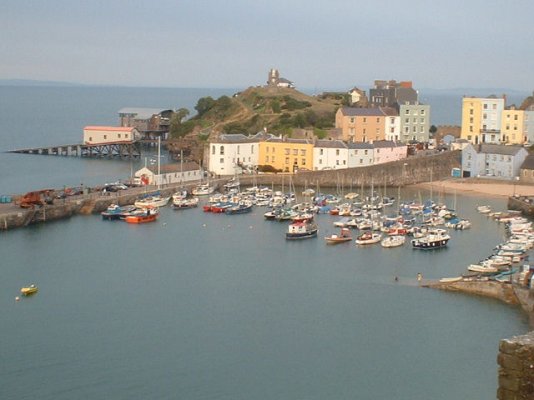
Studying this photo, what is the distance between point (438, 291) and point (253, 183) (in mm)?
13562

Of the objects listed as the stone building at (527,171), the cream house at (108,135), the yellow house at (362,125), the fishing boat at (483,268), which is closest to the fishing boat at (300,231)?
the fishing boat at (483,268)

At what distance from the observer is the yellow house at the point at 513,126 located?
31234mm

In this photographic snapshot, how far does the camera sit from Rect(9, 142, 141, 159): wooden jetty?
3744cm

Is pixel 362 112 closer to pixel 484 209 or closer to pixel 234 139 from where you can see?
pixel 234 139

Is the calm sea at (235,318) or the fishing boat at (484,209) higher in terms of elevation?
the fishing boat at (484,209)

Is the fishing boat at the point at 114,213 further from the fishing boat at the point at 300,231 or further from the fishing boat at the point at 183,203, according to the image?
the fishing boat at the point at 300,231

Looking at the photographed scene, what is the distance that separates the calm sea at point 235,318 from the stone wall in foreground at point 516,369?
22.9 ft

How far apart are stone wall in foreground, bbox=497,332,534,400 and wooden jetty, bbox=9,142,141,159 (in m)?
34.5

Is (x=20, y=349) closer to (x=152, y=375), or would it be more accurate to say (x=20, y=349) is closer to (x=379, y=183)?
(x=152, y=375)

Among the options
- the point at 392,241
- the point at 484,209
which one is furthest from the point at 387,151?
the point at 392,241

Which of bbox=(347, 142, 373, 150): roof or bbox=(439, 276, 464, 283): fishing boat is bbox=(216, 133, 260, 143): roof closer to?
bbox=(347, 142, 373, 150): roof

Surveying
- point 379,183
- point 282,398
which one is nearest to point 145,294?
point 282,398

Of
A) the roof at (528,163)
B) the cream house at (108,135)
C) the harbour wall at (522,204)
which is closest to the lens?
the harbour wall at (522,204)

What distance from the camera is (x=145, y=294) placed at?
579 inches
